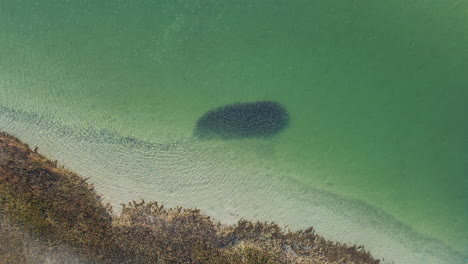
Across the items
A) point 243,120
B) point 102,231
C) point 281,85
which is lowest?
point 102,231

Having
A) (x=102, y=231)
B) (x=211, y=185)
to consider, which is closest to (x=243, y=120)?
(x=211, y=185)

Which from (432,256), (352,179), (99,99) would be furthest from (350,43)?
(99,99)

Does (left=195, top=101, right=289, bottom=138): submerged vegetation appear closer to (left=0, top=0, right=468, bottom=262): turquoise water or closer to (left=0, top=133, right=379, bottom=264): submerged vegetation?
→ (left=0, top=0, right=468, bottom=262): turquoise water

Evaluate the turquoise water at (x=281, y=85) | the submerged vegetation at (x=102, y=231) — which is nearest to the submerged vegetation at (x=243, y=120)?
the turquoise water at (x=281, y=85)

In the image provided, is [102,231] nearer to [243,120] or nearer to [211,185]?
[211,185]

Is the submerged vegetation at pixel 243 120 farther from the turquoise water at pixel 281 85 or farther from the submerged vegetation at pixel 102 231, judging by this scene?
the submerged vegetation at pixel 102 231

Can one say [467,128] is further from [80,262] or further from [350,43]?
[80,262]
